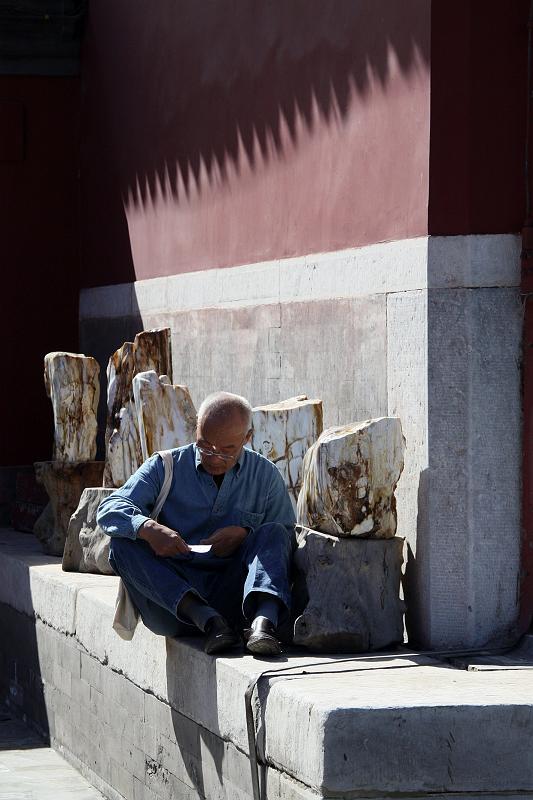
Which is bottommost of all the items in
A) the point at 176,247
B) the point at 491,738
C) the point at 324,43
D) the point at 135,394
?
the point at 491,738

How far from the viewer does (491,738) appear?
4184 millimetres

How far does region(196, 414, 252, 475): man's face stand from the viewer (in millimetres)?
4949

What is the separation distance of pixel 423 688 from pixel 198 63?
4.15 metres

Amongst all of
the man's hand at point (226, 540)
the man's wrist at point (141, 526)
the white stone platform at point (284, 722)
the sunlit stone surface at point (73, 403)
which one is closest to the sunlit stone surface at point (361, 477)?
the man's hand at point (226, 540)

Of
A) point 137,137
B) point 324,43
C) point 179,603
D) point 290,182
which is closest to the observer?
point 179,603

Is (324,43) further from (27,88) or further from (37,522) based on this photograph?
(27,88)

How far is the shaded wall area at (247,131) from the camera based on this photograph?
5473 millimetres

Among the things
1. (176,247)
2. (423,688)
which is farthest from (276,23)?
(423,688)

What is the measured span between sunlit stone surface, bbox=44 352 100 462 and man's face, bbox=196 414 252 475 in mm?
2904

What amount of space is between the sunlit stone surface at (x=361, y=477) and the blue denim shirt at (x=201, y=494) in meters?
0.20

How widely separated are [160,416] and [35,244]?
10.8ft

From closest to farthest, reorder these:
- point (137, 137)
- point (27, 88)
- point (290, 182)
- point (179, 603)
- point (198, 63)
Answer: point (179, 603)
point (290, 182)
point (198, 63)
point (137, 137)
point (27, 88)

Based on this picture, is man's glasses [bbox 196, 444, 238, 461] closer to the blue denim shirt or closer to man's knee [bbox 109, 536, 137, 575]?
the blue denim shirt

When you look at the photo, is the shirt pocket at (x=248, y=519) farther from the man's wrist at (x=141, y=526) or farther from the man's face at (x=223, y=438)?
the man's wrist at (x=141, y=526)
